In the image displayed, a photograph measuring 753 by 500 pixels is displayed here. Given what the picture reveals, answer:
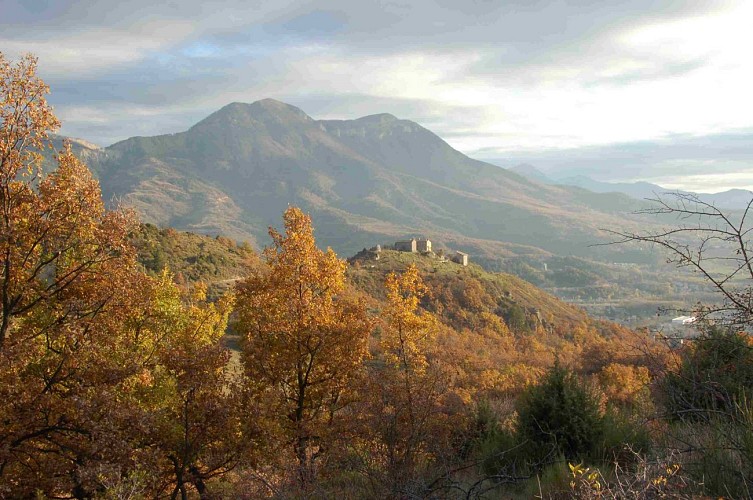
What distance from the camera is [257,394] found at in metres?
13.9

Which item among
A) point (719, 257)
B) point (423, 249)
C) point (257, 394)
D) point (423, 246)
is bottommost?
point (423, 249)


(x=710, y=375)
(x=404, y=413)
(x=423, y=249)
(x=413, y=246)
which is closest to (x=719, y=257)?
(x=710, y=375)

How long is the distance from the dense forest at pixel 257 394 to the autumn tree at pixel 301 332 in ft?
0.18

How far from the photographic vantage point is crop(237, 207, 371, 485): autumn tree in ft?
47.7

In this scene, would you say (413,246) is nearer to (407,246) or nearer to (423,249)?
(407,246)

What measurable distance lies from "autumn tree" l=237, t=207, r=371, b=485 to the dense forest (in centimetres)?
5

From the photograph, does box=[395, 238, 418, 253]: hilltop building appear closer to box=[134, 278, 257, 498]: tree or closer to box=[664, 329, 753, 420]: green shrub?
box=[134, 278, 257, 498]: tree

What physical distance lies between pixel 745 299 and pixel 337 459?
28.2 ft

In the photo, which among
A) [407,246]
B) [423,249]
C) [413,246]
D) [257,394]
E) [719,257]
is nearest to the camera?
[719,257]

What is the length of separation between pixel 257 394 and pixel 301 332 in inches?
77.5

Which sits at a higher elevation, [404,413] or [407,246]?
[404,413]

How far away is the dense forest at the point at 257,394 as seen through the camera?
909 cm

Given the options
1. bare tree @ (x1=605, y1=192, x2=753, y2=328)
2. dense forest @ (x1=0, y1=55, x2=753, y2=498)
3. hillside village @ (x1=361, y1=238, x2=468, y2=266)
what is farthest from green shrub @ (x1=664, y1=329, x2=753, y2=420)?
hillside village @ (x1=361, y1=238, x2=468, y2=266)

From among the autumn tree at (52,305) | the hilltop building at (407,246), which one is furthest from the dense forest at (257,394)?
the hilltop building at (407,246)
